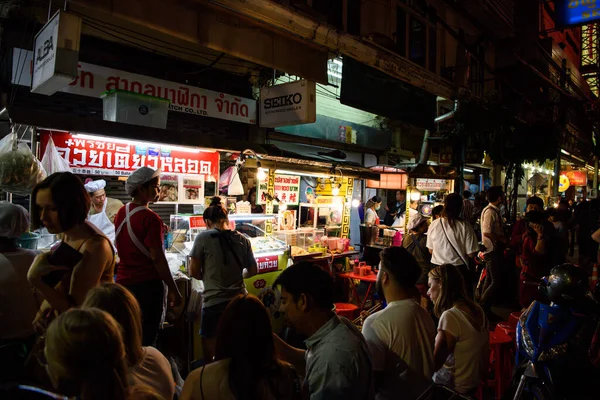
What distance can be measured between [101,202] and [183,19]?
121 inches

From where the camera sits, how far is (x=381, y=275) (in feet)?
9.94

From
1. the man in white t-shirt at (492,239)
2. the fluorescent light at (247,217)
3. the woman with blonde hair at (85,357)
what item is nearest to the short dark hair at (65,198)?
the woman with blonde hair at (85,357)

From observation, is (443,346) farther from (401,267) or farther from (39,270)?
(39,270)

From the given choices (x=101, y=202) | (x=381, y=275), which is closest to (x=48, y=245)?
(x=101, y=202)

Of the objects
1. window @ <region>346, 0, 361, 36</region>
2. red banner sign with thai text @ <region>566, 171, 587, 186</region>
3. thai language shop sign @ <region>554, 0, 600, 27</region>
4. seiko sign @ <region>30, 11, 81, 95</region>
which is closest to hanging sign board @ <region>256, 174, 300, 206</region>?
window @ <region>346, 0, 361, 36</region>

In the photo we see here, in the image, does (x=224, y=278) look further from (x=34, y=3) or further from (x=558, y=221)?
(x=558, y=221)

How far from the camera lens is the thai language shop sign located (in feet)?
39.9

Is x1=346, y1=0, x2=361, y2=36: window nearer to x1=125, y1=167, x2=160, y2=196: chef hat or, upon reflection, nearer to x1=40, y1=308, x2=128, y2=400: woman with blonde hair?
x1=125, y1=167, x2=160, y2=196: chef hat

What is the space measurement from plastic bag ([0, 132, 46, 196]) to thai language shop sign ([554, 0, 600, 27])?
1502 cm

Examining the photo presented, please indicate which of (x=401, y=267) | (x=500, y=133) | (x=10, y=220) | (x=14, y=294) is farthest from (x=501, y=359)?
(x=500, y=133)

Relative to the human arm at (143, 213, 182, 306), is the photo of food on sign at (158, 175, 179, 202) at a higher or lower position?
higher

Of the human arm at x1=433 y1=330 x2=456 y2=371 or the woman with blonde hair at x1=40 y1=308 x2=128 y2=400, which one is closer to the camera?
the woman with blonde hair at x1=40 y1=308 x2=128 y2=400

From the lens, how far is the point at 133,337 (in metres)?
1.83

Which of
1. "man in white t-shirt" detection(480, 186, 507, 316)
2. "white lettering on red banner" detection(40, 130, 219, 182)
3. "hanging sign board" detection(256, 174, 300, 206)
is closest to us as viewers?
"white lettering on red banner" detection(40, 130, 219, 182)
